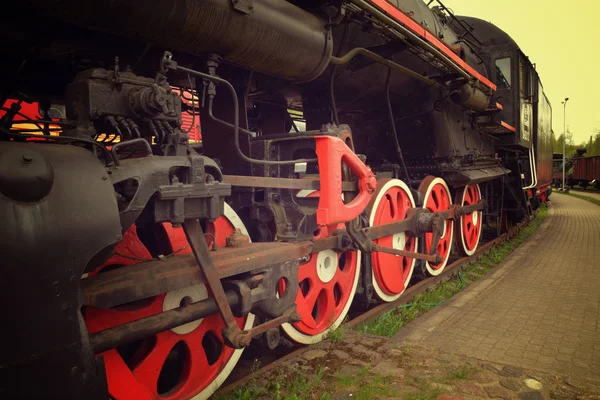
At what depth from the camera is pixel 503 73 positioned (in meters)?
6.96

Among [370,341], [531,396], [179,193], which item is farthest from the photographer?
[370,341]

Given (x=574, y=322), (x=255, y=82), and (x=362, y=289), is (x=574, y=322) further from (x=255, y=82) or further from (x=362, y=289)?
(x=255, y=82)

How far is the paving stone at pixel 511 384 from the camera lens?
2340 millimetres

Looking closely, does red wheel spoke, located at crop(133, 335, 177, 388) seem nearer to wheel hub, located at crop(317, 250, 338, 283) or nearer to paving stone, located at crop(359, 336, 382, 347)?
wheel hub, located at crop(317, 250, 338, 283)

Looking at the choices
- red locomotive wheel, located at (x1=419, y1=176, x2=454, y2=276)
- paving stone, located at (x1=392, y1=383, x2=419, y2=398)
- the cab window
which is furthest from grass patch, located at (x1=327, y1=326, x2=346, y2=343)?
the cab window

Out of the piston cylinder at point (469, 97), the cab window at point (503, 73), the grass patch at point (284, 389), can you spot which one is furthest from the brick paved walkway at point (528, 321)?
the cab window at point (503, 73)

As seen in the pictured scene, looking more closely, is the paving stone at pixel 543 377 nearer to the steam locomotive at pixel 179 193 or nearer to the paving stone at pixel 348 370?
the paving stone at pixel 348 370

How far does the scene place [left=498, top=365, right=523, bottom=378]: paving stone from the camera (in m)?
2.50

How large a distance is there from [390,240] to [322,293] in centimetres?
111

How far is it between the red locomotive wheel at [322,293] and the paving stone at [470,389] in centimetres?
95

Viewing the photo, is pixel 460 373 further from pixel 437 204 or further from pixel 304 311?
pixel 437 204

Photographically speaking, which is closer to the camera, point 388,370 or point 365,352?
point 388,370

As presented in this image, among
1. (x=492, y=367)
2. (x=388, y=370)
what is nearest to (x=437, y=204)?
(x=492, y=367)

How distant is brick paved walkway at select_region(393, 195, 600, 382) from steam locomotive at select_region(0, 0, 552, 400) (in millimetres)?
595
